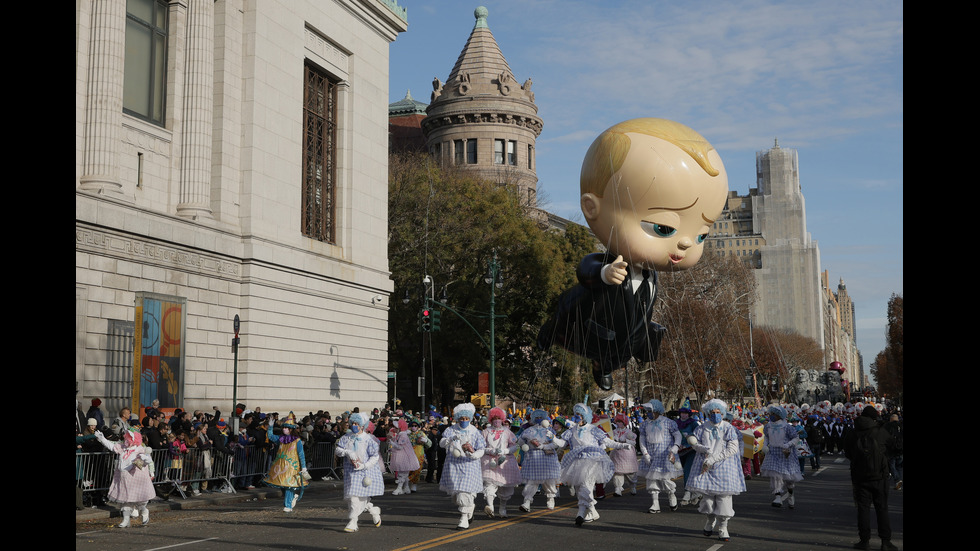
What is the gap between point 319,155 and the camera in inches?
1369

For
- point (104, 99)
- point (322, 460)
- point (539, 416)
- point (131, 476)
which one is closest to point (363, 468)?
point (539, 416)

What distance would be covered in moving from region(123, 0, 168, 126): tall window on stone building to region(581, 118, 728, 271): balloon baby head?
1496 cm

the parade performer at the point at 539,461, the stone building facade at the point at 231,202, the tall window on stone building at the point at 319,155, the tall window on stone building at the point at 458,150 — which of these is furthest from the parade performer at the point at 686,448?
the tall window on stone building at the point at 458,150

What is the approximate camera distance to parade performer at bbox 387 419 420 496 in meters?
20.9

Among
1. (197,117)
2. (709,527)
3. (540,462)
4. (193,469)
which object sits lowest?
(709,527)

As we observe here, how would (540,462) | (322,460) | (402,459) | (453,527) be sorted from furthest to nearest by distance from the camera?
(322,460) < (402,459) < (540,462) < (453,527)

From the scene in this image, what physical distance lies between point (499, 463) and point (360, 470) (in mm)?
2514

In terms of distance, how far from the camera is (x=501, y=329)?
4581 centimetres

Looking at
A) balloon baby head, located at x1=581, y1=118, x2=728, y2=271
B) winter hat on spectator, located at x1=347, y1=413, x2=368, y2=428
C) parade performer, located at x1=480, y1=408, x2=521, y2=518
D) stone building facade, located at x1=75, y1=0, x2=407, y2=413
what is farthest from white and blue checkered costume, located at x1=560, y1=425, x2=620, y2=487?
stone building facade, located at x1=75, y1=0, x2=407, y2=413

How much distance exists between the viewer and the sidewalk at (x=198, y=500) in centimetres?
1606

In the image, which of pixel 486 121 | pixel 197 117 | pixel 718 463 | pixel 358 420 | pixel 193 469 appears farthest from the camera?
pixel 486 121

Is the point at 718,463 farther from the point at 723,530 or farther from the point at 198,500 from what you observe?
the point at 198,500

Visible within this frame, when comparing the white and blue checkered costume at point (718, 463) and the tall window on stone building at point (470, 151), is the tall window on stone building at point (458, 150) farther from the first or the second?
the white and blue checkered costume at point (718, 463)

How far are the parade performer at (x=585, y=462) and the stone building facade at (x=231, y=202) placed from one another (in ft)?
39.3
